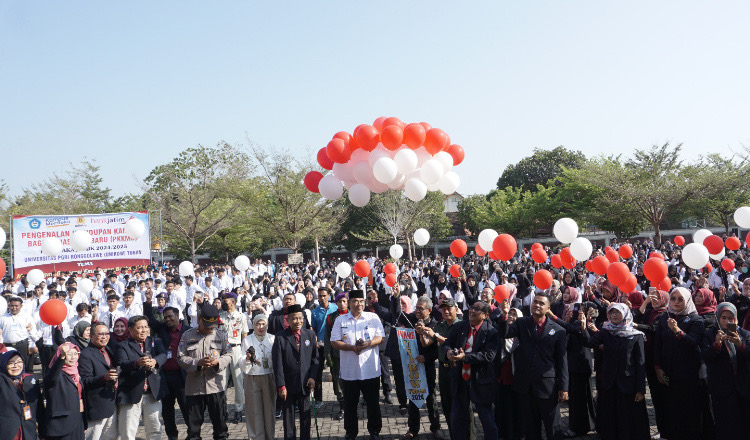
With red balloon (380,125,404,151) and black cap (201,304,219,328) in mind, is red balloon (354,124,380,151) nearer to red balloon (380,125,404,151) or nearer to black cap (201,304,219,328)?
red balloon (380,125,404,151)

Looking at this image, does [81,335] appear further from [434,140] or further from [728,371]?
[728,371]

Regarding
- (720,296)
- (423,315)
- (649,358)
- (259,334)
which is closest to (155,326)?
(259,334)

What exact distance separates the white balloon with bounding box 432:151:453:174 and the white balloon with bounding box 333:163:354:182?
4.54 ft

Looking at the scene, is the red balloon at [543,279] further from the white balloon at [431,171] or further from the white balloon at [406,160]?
the white balloon at [406,160]

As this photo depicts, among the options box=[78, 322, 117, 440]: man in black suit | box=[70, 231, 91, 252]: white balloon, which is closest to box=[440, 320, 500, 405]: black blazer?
box=[78, 322, 117, 440]: man in black suit

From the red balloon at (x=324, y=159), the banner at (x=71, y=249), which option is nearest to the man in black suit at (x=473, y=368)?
the red balloon at (x=324, y=159)

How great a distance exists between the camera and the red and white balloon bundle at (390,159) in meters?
7.73

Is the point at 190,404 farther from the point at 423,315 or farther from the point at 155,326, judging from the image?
the point at 423,315

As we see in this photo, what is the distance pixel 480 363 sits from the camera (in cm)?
498

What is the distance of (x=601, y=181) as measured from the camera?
29.3m

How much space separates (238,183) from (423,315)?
91.5 feet

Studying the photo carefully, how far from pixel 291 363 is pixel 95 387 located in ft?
6.15

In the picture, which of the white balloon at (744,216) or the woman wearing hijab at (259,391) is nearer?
the woman wearing hijab at (259,391)

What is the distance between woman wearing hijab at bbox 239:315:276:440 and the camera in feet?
18.2
